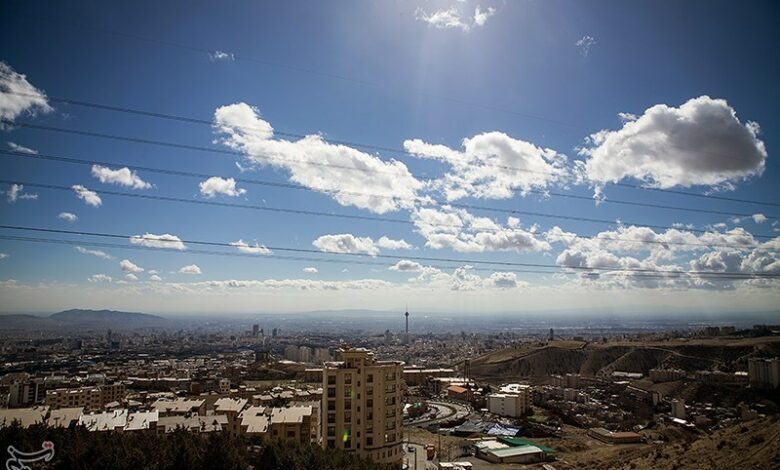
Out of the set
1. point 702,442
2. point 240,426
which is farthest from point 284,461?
point 702,442

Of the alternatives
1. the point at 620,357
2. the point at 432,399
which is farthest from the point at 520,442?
the point at 620,357

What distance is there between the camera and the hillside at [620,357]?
59969 mm

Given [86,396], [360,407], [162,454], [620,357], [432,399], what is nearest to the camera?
[162,454]

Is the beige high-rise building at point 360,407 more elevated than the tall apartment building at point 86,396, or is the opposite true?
the beige high-rise building at point 360,407

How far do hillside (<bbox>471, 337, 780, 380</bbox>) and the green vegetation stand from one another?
57073 millimetres

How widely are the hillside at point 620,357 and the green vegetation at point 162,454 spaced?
5707 centimetres

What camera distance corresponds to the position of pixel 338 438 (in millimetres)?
19969

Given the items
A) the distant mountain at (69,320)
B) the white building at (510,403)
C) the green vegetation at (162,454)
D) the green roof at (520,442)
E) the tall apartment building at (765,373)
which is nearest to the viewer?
the green vegetation at (162,454)

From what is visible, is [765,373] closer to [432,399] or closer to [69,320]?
[432,399]

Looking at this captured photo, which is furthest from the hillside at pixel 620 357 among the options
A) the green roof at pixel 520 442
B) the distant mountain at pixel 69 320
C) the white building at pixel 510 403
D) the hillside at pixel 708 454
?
the distant mountain at pixel 69 320

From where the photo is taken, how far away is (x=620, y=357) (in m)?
68.9

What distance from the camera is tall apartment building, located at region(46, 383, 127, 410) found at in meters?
36.1

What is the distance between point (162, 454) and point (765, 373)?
5095 centimetres

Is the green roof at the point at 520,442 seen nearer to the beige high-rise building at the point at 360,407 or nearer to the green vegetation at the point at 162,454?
the beige high-rise building at the point at 360,407
